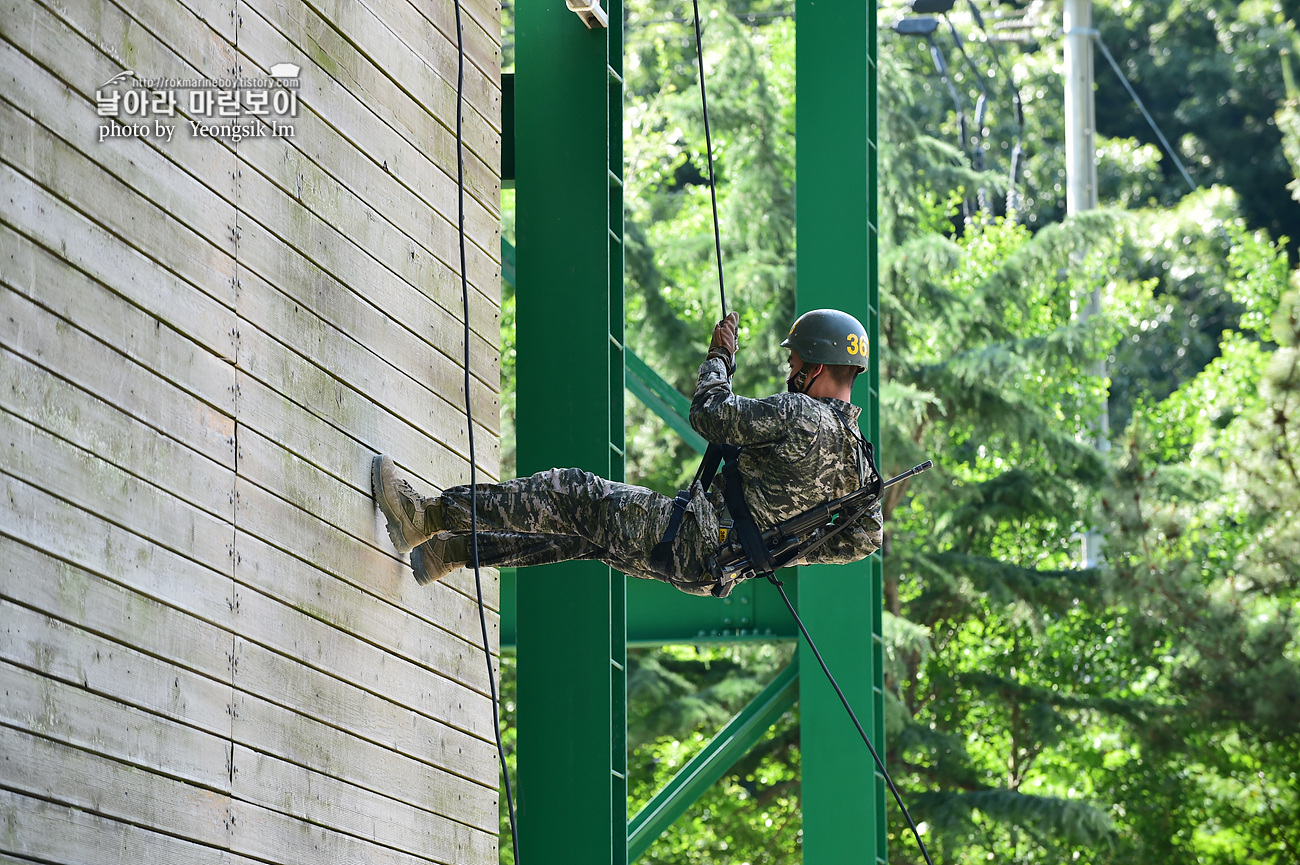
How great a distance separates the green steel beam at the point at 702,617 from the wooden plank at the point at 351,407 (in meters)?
2.95

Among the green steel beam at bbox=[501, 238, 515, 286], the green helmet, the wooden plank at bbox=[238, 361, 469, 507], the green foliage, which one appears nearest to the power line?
the green foliage

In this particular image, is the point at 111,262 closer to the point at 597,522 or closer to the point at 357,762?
the point at 357,762

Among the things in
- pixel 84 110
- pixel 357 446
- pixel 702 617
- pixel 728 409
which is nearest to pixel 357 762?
pixel 357 446

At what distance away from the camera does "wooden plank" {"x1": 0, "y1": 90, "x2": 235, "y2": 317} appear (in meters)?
4.55

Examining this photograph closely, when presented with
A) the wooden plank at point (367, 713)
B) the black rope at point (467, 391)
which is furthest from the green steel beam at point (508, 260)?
the wooden plank at point (367, 713)

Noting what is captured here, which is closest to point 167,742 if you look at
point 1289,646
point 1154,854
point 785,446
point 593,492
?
point 593,492

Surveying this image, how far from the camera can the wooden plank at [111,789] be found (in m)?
4.34

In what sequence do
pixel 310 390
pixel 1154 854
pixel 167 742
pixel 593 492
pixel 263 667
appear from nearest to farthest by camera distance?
pixel 167 742 → pixel 263 667 → pixel 310 390 → pixel 593 492 → pixel 1154 854

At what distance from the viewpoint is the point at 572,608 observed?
7.92 m

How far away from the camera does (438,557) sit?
6523 mm

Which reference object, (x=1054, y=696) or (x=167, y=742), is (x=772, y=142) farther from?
(x=167, y=742)

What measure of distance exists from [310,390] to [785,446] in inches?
75.8

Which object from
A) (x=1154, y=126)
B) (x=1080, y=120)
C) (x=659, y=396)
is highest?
(x=1154, y=126)

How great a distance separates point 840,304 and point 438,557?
11.8ft
